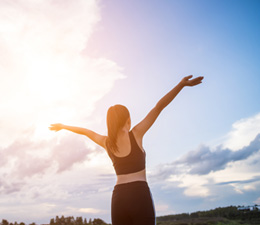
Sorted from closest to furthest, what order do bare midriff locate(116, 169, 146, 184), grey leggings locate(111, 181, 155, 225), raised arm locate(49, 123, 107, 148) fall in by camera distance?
1. grey leggings locate(111, 181, 155, 225)
2. bare midriff locate(116, 169, 146, 184)
3. raised arm locate(49, 123, 107, 148)

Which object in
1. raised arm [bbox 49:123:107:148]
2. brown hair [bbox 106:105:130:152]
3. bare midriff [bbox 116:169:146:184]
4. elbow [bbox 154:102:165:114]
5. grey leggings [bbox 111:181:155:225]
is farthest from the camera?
raised arm [bbox 49:123:107:148]

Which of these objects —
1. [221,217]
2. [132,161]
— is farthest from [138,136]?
[221,217]

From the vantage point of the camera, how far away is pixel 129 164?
386 cm

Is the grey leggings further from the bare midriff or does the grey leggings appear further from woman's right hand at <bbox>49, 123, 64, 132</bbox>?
woman's right hand at <bbox>49, 123, 64, 132</bbox>

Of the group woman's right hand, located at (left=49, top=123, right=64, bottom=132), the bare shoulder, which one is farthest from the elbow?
woman's right hand, located at (left=49, top=123, right=64, bottom=132)

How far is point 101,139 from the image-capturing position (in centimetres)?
457

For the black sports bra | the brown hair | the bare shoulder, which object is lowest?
the black sports bra

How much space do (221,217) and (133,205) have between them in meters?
19.4

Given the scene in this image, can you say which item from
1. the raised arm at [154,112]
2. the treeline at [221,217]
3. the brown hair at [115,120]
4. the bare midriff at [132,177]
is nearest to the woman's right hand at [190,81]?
the raised arm at [154,112]

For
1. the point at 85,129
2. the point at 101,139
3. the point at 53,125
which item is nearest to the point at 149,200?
the point at 101,139

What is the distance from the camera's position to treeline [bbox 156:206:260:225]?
19014 millimetres

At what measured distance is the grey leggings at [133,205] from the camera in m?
3.66

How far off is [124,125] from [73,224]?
17.1m

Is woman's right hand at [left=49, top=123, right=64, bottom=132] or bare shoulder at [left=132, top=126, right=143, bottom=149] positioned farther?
woman's right hand at [left=49, top=123, right=64, bottom=132]
